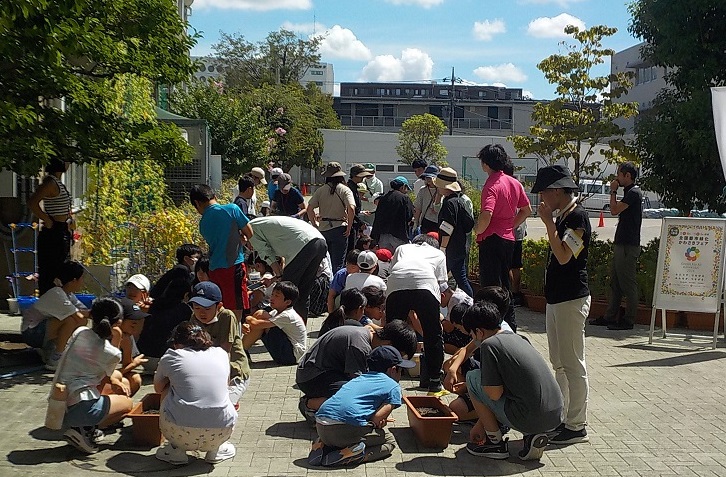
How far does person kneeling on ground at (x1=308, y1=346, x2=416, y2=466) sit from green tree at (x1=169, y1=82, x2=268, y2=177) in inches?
927

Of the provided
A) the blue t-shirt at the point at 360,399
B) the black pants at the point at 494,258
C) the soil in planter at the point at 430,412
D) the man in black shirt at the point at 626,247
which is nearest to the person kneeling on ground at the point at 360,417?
the blue t-shirt at the point at 360,399

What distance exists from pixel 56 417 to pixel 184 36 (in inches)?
170

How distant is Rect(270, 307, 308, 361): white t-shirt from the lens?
28.2 ft

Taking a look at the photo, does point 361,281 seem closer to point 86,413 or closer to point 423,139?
point 86,413

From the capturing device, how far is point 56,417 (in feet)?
19.4

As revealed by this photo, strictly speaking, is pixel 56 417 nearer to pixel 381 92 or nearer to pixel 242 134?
pixel 242 134

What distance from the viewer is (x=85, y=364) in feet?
19.9

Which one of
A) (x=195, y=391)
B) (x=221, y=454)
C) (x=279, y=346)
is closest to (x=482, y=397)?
(x=221, y=454)

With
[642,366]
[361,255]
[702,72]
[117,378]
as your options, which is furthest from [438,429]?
[702,72]

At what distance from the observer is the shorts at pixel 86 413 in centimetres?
597

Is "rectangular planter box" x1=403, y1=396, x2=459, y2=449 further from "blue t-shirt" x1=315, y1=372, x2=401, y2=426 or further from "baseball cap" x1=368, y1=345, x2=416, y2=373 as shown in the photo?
"baseball cap" x1=368, y1=345, x2=416, y2=373

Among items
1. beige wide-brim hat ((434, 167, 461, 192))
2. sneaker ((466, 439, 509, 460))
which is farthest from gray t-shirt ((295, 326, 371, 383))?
beige wide-brim hat ((434, 167, 461, 192))

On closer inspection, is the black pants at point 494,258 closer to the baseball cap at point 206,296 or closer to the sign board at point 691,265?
the sign board at point 691,265

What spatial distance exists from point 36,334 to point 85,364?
235 cm
